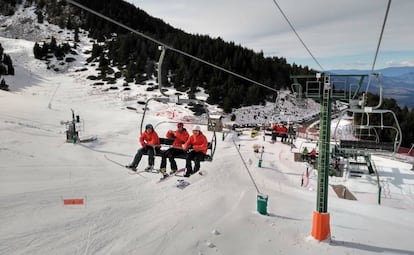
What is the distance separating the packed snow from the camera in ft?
37.1

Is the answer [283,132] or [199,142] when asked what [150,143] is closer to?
[199,142]

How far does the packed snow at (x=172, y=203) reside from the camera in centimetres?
1132

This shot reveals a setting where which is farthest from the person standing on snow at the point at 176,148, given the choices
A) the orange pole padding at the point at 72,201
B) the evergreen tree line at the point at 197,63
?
the evergreen tree line at the point at 197,63

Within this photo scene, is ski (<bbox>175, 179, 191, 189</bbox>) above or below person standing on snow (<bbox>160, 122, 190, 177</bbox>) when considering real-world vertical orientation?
below

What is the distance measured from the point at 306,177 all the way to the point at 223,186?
20.4 ft

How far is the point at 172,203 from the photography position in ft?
49.1

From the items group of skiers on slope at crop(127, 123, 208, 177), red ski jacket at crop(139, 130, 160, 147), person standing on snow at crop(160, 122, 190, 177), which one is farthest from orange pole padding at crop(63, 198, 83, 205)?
red ski jacket at crop(139, 130, 160, 147)

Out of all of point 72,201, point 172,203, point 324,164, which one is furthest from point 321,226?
point 72,201

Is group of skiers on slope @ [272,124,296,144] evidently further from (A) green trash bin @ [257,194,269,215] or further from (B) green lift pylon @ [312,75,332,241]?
(B) green lift pylon @ [312,75,332,241]

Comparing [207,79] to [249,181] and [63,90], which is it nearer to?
[63,90]

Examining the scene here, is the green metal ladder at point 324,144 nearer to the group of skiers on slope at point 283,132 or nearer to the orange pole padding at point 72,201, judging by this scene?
the orange pole padding at point 72,201

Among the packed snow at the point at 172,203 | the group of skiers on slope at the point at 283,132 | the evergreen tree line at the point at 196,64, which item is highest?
the evergreen tree line at the point at 196,64

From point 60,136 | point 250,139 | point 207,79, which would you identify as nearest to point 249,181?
point 250,139

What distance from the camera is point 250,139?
29844mm
